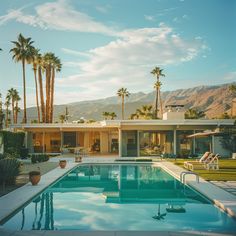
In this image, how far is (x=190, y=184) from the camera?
1323 cm

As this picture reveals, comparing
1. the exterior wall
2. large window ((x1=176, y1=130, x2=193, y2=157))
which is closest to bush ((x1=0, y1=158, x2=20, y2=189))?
large window ((x1=176, y1=130, x2=193, y2=157))

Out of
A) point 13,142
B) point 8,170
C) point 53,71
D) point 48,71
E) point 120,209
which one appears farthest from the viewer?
point 53,71

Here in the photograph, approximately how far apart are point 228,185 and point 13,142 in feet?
65.2

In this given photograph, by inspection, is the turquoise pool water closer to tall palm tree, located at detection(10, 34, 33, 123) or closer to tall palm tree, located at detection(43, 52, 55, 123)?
tall palm tree, located at detection(10, 34, 33, 123)

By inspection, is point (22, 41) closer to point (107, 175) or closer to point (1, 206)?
point (107, 175)

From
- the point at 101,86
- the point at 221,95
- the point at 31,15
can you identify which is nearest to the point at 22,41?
the point at 101,86

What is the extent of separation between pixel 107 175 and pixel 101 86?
22.6 meters

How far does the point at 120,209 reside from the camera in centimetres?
1008

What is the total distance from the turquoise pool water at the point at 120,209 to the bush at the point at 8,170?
1.54 meters

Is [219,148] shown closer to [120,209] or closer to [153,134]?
[153,134]

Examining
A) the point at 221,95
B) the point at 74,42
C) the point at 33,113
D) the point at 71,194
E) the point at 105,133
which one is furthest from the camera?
the point at 33,113

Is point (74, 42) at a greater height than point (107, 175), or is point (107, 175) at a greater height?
point (74, 42)

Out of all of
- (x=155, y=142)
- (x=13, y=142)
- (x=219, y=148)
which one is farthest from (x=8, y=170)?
(x=219, y=148)

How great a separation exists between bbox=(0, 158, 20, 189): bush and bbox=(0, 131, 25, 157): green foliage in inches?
447
